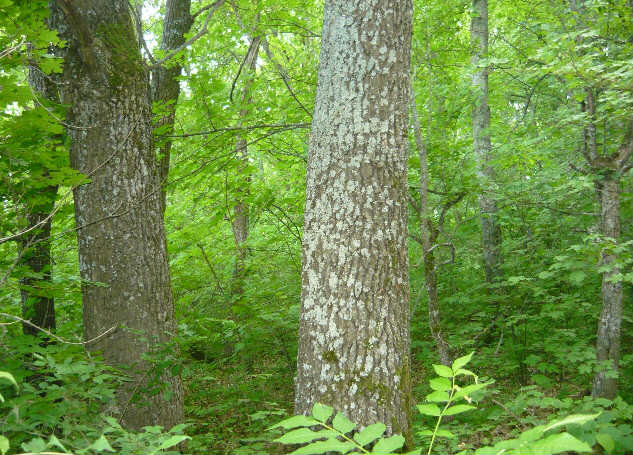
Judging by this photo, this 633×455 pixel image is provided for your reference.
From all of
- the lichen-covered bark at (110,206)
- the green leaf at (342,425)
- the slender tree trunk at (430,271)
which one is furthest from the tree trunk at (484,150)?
the green leaf at (342,425)

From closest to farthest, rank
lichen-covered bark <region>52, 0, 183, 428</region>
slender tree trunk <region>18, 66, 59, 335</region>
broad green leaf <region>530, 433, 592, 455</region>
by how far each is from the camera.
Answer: broad green leaf <region>530, 433, 592, 455</region> < slender tree trunk <region>18, 66, 59, 335</region> < lichen-covered bark <region>52, 0, 183, 428</region>

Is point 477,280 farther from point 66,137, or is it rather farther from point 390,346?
point 66,137

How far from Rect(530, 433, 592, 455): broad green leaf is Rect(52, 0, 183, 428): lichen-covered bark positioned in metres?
3.02

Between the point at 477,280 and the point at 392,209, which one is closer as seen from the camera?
the point at 392,209

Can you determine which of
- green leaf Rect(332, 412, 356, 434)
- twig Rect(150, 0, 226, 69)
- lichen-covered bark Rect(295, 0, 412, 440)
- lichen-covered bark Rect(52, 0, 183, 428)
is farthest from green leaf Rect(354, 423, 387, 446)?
twig Rect(150, 0, 226, 69)

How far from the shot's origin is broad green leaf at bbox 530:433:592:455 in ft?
2.84

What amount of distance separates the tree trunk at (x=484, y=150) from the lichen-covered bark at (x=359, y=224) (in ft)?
12.2

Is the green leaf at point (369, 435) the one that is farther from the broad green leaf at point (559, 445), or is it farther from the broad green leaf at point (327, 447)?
the broad green leaf at point (559, 445)

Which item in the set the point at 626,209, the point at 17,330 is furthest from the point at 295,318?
the point at 626,209

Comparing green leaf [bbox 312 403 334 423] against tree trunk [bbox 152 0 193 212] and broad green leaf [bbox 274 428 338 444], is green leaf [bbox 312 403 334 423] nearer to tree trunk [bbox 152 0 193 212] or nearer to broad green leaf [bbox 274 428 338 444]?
broad green leaf [bbox 274 428 338 444]

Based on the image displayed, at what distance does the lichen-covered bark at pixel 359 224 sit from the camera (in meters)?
2.36

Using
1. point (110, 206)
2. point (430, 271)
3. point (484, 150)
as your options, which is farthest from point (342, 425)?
point (484, 150)

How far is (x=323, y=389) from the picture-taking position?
236 centimetres

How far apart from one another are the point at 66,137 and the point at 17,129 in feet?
1.57
